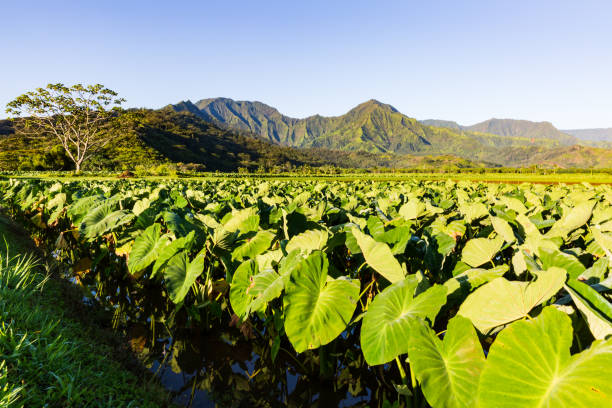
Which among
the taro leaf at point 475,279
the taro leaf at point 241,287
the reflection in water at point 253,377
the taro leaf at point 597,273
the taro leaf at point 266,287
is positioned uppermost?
the taro leaf at point 597,273

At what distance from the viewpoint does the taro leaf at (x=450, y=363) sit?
3.18 ft

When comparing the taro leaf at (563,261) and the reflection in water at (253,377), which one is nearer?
the taro leaf at (563,261)

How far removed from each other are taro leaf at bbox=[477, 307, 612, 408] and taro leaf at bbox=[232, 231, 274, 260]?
1.54 metres

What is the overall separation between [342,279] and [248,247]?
97 cm

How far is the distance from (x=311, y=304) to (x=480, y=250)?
39.2 inches

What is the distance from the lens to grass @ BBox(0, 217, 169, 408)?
1.66 metres

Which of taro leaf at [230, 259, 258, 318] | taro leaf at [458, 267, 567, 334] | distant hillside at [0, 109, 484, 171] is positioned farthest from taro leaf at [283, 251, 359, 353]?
distant hillside at [0, 109, 484, 171]

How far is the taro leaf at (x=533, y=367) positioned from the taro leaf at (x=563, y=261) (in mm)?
679

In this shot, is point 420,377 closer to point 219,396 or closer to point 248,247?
point 248,247

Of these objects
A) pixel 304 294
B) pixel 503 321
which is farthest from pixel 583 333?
pixel 304 294

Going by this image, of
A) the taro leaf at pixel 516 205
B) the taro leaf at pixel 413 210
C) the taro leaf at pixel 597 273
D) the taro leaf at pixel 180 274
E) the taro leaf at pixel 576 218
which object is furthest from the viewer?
the taro leaf at pixel 516 205

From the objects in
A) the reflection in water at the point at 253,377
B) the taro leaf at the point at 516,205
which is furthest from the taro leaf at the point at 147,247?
the taro leaf at the point at 516,205

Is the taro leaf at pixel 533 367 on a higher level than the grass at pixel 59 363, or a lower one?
higher

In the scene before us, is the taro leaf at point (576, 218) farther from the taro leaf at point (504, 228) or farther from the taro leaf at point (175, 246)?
the taro leaf at point (175, 246)
